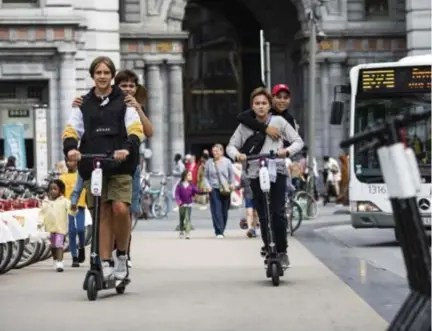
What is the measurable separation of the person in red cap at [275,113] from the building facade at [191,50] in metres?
25.1

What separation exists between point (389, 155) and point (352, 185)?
18036 millimetres

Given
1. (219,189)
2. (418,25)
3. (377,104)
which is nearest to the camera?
(377,104)

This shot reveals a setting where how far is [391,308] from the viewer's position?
11875 mm

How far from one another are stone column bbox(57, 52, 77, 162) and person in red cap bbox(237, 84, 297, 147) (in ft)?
83.1

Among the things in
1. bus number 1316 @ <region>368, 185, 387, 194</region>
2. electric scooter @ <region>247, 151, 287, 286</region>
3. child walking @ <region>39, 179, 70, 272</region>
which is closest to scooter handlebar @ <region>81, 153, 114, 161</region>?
electric scooter @ <region>247, 151, 287, 286</region>

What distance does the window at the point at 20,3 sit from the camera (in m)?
39.5

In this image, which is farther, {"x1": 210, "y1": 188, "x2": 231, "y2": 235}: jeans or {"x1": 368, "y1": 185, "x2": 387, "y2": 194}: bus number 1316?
{"x1": 210, "y1": 188, "x2": 231, "y2": 235}: jeans

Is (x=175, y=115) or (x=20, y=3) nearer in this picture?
(x=20, y=3)

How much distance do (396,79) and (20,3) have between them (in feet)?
60.5

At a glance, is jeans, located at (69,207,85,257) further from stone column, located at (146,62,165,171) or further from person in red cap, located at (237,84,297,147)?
stone column, located at (146,62,165,171)

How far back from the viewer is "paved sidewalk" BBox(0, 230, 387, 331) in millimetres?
10633

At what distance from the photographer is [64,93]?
39.9m

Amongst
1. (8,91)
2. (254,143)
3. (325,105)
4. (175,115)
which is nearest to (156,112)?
(175,115)

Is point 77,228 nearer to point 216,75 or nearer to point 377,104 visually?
point 377,104
